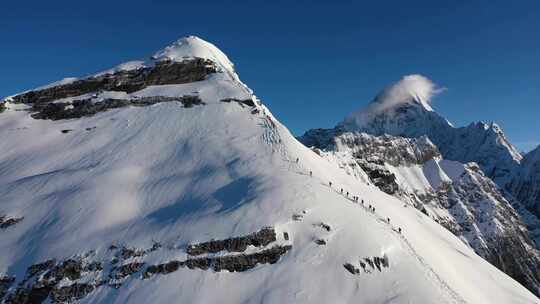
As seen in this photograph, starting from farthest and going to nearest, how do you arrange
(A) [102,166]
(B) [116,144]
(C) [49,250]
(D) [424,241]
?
(B) [116,144], (A) [102,166], (D) [424,241], (C) [49,250]

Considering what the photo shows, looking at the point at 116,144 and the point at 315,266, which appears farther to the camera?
the point at 116,144

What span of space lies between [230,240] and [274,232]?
12.8ft

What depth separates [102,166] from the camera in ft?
175

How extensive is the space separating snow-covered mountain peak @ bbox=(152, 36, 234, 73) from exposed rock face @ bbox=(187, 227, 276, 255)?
196ft

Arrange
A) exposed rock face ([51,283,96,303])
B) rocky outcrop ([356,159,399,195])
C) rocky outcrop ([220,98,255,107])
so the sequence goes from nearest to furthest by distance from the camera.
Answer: exposed rock face ([51,283,96,303]) → rocky outcrop ([220,98,255,107]) → rocky outcrop ([356,159,399,195])

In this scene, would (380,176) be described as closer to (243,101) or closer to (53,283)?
(243,101)

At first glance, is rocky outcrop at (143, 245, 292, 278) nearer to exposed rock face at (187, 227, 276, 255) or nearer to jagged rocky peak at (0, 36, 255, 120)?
exposed rock face at (187, 227, 276, 255)

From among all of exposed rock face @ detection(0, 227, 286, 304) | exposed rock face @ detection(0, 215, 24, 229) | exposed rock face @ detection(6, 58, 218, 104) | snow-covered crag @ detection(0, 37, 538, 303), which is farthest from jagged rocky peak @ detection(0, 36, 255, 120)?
exposed rock face @ detection(0, 227, 286, 304)

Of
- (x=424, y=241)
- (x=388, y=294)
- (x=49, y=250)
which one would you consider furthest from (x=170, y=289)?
(x=424, y=241)

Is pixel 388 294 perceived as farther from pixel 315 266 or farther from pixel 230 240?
pixel 230 240

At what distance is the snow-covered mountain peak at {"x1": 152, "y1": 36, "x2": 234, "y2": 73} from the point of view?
8894 cm

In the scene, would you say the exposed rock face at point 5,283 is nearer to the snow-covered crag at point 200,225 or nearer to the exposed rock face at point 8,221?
the snow-covered crag at point 200,225

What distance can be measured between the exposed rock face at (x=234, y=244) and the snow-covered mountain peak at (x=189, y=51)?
196ft

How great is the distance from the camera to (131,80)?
81.8 meters
